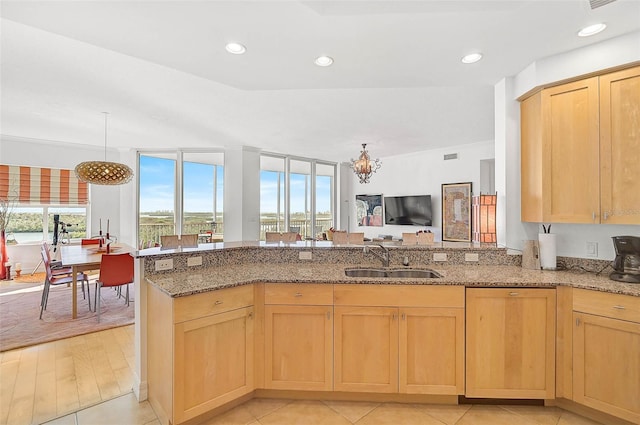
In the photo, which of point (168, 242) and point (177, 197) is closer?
point (168, 242)

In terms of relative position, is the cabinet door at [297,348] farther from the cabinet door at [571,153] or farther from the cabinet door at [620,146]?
the cabinet door at [620,146]

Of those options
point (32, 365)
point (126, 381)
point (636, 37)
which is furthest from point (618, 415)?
point (32, 365)

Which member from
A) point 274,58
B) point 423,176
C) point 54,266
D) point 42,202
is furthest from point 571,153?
point 42,202

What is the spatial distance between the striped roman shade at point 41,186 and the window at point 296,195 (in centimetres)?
395

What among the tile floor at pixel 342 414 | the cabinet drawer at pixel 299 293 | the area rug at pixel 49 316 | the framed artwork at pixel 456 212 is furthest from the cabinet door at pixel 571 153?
the area rug at pixel 49 316

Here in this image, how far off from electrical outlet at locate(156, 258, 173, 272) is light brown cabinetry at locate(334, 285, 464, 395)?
1265mm

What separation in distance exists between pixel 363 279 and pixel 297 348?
2.22 ft

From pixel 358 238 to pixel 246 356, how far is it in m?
1.60

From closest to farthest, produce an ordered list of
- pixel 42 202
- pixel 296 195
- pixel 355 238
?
pixel 355 238
pixel 42 202
pixel 296 195

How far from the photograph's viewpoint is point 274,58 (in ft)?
7.68

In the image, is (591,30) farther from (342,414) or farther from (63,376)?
(63,376)

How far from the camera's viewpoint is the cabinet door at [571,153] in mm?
2188

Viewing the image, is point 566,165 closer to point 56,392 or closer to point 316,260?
point 316,260

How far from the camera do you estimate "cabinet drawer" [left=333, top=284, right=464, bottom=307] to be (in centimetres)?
205
